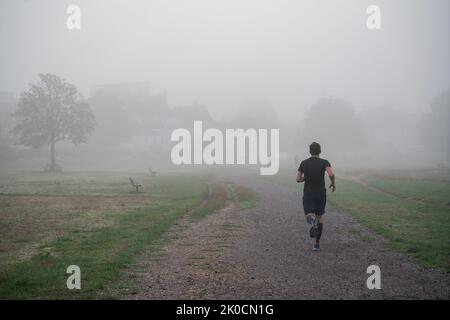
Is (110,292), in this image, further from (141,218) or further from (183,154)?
(183,154)

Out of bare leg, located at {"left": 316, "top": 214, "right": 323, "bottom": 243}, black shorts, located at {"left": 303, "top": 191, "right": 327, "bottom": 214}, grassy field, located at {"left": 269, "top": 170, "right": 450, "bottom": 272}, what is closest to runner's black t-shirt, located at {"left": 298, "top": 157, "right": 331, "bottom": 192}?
black shorts, located at {"left": 303, "top": 191, "right": 327, "bottom": 214}

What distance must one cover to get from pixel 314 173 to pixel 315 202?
0.98m

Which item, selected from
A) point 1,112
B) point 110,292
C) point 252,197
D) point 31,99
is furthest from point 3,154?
point 110,292

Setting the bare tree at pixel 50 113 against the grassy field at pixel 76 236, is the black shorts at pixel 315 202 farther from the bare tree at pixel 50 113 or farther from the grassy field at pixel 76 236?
the bare tree at pixel 50 113

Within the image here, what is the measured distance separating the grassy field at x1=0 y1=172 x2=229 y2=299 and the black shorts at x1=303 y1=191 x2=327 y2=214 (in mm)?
5604

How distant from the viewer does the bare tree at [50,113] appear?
7062 centimetres

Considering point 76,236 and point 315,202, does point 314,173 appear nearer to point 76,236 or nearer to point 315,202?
point 315,202

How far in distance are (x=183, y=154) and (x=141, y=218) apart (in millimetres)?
112841

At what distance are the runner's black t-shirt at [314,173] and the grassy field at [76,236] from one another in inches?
233

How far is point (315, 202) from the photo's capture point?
13156 millimetres

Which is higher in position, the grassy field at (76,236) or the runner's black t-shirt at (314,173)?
the runner's black t-shirt at (314,173)

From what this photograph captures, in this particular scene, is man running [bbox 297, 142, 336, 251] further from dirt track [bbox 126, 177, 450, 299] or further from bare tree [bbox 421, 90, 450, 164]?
bare tree [bbox 421, 90, 450, 164]

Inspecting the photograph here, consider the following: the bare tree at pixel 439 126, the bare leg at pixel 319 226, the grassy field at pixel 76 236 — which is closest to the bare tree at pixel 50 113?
the grassy field at pixel 76 236
